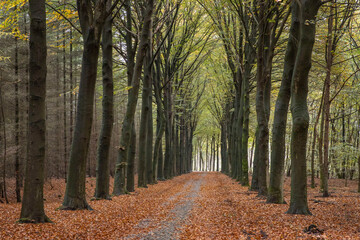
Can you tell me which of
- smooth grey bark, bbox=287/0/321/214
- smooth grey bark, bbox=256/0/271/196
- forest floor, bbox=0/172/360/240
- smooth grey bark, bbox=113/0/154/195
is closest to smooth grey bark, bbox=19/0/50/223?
forest floor, bbox=0/172/360/240

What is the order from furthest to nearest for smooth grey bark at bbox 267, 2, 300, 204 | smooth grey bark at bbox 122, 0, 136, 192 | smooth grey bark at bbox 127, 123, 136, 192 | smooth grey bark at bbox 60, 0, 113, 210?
1. smooth grey bark at bbox 127, 123, 136, 192
2. smooth grey bark at bbox 122, 0, 136, 192
3. smooth grey bark at bbox 267, 2, 300, 204
4. smooth grey bark at bbox 60, 0, 113, 210

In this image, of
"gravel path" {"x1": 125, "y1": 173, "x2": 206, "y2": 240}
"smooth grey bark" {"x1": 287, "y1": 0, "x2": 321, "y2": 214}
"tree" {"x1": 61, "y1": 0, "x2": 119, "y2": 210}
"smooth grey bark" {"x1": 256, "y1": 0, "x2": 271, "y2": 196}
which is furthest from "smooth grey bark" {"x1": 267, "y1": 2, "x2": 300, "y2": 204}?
"tree" {"x1": 61, "y1": 0, "x2": 119, "y2": 210}

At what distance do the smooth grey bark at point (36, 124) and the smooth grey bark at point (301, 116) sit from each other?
6.49 meters

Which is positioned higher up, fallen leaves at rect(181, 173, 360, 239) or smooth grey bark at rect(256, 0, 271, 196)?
smooth grey bark at rect(256, 0, 271, 196)

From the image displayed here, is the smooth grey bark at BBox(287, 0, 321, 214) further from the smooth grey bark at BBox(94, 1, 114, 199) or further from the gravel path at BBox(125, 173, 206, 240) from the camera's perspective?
the smooth grey bark at BBox(94, 1, 114, 199)

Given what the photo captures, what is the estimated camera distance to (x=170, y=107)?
2680 centimetres

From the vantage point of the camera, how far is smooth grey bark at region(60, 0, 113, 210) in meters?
8.76

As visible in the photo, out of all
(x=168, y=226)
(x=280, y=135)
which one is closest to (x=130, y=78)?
(x=280, y=135)

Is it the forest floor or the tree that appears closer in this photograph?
the forest floor

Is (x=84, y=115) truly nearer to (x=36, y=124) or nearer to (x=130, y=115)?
(x=36, y=124)

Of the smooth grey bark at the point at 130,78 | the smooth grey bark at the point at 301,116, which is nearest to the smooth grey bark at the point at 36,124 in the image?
the smooth grey bark at the point at 301,116

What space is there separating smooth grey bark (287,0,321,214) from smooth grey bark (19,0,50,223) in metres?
6.49

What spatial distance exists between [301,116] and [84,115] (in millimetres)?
6267

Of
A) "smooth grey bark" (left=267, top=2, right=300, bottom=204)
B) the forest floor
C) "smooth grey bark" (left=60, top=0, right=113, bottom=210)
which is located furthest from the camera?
"smooth grey bark" (left=267, top=2, right=300, bottom=204)
